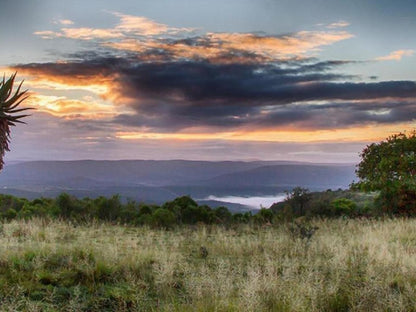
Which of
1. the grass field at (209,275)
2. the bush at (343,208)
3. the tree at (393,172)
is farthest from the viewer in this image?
the bush at (343,208)

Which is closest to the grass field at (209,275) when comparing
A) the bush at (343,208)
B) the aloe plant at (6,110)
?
the aloe plant at (6,110)

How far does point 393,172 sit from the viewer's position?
80.5 feet

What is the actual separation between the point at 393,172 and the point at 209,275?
55.8 ft

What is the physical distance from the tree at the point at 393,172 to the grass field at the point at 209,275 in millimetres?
7487

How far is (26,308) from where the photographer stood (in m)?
8.20

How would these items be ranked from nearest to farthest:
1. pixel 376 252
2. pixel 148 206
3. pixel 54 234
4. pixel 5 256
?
pixel 5 256 < pixel 376 252 < pixel 54 234 < pixel 148 206

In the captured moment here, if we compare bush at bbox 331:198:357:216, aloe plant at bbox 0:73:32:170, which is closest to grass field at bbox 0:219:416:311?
aloe plant at bbox 0:73:32:170

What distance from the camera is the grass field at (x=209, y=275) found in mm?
8203

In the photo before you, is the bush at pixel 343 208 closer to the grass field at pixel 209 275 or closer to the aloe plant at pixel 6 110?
the grass field at pixel 209 275

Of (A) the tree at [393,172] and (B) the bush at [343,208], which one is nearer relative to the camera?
(A) the tree at [393,172]

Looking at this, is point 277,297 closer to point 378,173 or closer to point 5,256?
point 5,256

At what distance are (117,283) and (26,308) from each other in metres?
2.29

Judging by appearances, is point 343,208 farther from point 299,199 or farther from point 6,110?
point 6,110

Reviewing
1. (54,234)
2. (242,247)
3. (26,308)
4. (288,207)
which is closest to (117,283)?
(26,308)
